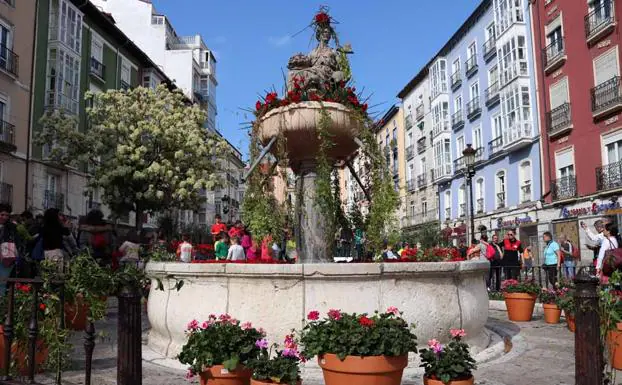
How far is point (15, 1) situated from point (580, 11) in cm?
2498

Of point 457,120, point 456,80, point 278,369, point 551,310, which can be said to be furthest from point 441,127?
point 278,369

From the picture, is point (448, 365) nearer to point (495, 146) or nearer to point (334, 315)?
point (334, 315)

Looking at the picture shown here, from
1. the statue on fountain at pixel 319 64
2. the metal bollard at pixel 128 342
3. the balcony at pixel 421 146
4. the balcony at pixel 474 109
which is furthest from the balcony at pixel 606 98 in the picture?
the metal bollard at pixel 128 342

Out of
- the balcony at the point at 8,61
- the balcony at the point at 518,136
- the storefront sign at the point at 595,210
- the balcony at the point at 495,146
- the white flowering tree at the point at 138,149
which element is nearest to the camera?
the storefront sign at the point at 595,210

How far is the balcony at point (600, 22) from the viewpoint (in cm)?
2180

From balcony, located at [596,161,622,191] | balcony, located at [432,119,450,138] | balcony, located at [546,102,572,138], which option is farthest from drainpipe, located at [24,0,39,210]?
balcony, located at [432,119,450,138]

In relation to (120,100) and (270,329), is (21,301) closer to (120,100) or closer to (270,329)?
(270,329)

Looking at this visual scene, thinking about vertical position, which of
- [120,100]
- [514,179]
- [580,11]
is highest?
[580,11]

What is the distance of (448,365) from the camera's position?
12.3 feet

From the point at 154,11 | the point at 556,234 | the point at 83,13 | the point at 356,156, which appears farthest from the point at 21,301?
the point at 154,11

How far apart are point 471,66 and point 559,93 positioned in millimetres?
10221

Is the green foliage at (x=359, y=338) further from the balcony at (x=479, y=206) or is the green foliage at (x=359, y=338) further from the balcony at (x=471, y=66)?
the balcony at (x=471, y=66)

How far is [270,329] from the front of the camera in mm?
5098

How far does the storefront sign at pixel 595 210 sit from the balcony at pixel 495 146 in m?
6.68
